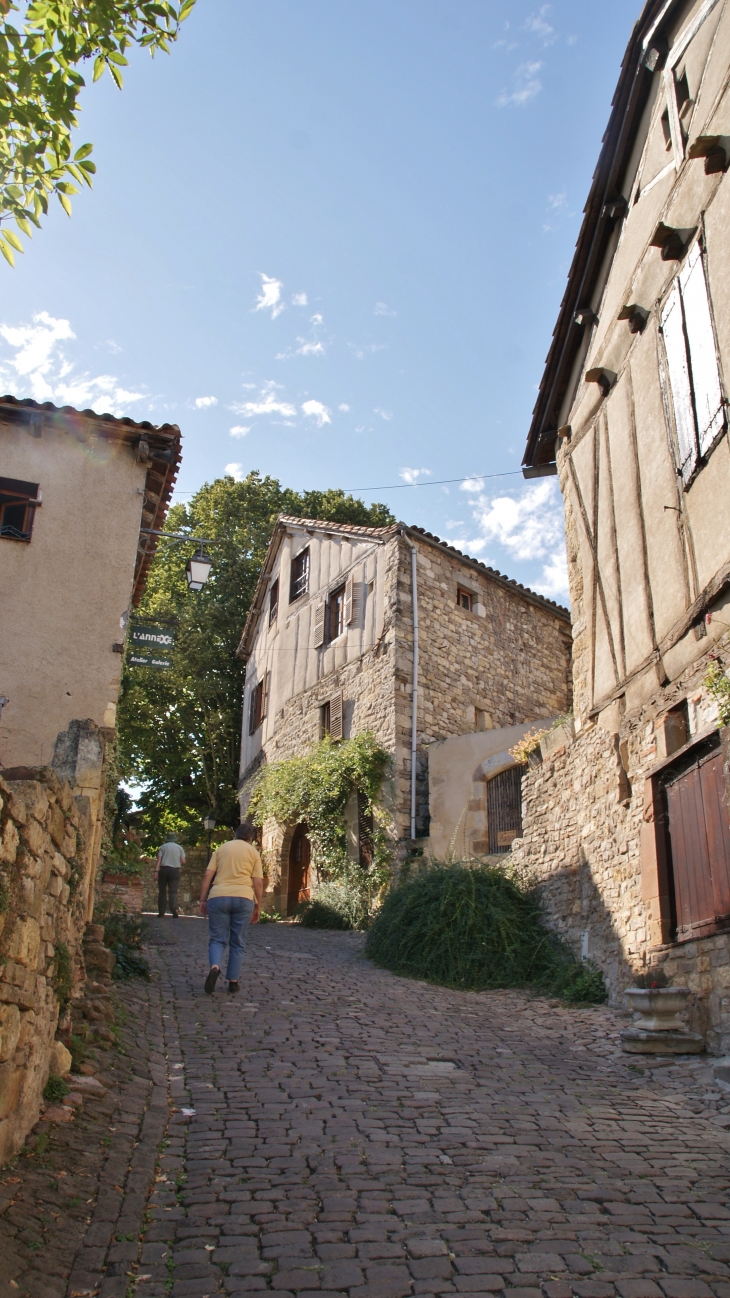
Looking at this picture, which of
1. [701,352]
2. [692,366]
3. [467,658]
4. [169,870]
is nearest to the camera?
[701,352]

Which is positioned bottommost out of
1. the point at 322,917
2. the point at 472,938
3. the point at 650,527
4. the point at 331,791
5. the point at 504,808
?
the point at 472,938

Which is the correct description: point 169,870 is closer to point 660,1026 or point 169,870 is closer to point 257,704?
point 257,704

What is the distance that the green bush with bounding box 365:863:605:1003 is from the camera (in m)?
9.06

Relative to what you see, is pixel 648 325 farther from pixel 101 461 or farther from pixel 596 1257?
pixel 596 1257

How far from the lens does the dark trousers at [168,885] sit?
14.5 meters

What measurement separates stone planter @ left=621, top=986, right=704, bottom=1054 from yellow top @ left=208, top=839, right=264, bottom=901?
3166mm

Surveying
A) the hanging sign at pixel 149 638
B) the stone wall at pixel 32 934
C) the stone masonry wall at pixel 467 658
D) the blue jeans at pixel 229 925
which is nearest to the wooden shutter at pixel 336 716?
the stone masonry wall at pixel 467 658

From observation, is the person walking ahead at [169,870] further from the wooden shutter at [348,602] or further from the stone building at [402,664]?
the wooden shutter at [348,602]

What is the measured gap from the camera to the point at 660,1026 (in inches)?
251

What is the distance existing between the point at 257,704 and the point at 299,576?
3.52 m

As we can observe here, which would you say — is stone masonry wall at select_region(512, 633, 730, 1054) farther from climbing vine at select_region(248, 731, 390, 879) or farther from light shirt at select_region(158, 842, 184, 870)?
light shirt at select_region(158, 842, 184, 870)

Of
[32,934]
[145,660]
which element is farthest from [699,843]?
[145,660]

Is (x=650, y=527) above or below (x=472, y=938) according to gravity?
above

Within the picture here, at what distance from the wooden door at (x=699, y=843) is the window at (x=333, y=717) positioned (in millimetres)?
9907
